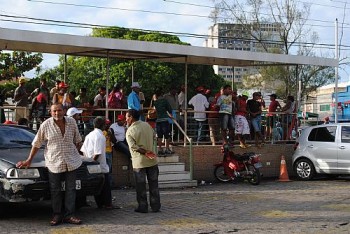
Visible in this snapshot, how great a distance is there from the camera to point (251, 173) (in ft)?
48.1

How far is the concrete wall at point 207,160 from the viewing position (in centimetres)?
1381

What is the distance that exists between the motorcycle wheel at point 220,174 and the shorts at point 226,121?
133 cm

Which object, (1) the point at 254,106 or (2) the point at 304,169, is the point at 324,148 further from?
(1) the point at 254,106

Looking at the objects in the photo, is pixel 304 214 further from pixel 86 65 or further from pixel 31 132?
pixel 86 65

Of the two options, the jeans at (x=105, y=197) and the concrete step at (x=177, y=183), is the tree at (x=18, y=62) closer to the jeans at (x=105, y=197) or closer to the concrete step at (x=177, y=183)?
the concrete step at (x=177, y=183)

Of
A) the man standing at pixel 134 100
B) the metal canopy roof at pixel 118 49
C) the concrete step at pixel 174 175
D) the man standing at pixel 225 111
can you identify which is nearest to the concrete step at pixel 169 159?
the concrete step at pixel 174 175

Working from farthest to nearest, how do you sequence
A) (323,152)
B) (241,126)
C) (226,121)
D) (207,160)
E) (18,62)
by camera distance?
(18,62), (241,126), (226,121), (323,152), (207,160)

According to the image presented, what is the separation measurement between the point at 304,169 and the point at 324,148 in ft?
2.95

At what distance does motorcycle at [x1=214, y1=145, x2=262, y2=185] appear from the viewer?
14.7 metres

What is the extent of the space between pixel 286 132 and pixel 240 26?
20.0 meters

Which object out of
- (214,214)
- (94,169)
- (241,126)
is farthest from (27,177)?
(241,126)

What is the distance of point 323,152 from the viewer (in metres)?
15.7

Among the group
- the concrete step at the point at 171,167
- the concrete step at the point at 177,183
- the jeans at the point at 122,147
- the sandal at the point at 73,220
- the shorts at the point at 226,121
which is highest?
the shorts at the point at 226,121

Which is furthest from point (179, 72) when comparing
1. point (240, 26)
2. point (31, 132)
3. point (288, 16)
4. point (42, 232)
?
point (42, 232)
